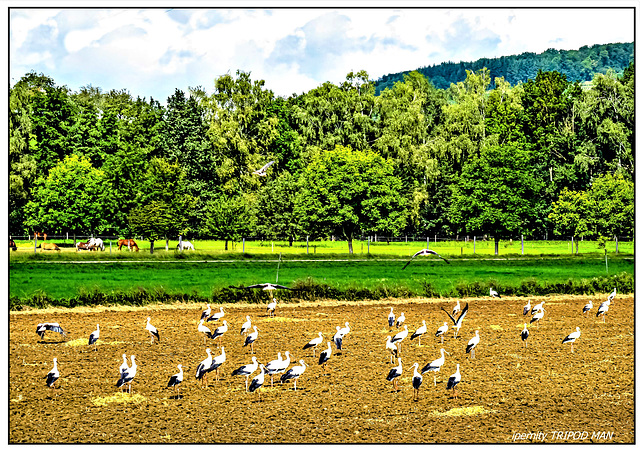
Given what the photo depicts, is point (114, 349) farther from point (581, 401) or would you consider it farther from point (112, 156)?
point (112, 156)

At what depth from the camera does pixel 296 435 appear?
14750 mm

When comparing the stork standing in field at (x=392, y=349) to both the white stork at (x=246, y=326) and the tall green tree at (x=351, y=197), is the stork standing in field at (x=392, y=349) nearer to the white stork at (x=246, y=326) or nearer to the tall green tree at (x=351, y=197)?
the white stork at (x=246, y=326)

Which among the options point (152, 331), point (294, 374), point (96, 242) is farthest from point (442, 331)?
point (96, 242)

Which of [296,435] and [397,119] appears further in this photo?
[397,119]

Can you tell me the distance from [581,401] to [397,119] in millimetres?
77583

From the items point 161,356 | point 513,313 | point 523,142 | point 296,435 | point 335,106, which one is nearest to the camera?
point 296,435

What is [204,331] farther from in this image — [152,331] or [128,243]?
[128,243]

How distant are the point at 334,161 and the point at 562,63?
95722mm

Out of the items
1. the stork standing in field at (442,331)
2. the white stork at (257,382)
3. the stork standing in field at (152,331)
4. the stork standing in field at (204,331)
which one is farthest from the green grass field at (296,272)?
the white stork at (257,382)

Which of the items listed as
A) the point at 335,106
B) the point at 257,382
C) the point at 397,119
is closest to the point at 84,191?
the point at 335,106

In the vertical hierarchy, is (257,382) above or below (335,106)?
below

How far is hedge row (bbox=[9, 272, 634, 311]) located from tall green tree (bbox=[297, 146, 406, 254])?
4182 centimetres

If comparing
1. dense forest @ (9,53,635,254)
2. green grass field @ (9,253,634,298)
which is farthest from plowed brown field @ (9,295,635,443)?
dense forest @ (9,53,635,254)

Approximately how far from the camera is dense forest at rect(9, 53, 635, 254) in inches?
3191
